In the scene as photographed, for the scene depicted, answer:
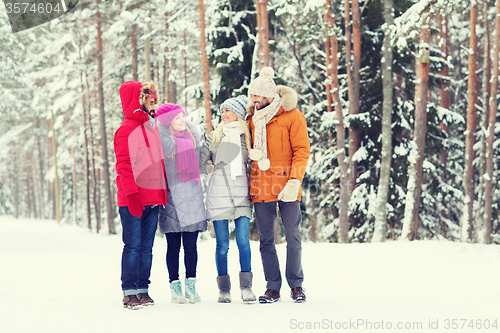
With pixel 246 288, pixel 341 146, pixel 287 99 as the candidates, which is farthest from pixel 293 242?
pixel 341 146

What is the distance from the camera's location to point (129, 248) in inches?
183

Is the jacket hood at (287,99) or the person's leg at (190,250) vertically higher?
the jacket hood at (287,99)

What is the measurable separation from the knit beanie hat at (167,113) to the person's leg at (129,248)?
1029 millimetres

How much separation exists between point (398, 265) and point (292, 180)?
3514 millimetres

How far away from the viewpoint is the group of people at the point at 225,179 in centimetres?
478

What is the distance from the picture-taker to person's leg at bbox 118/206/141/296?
460 centimetres

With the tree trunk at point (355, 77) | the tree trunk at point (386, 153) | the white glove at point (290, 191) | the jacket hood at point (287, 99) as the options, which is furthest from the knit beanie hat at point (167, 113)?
the tree trunk at point (355, 77)

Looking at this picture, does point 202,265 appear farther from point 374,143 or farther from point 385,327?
point 374,143

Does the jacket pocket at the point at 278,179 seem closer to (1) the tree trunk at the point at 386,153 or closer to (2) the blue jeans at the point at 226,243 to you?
→ (2) the blue jeans at the point at 226,243

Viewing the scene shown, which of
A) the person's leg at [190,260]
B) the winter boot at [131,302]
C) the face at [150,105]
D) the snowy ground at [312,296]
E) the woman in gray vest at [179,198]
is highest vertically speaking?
the face at [150,105]

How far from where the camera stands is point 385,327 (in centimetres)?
400

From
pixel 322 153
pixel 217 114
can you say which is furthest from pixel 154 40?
pixel 322 153

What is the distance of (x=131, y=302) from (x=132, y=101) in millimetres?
2015

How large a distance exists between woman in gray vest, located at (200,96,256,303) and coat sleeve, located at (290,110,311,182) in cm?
50
